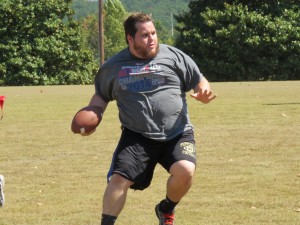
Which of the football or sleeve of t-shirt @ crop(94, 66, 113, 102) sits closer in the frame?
the football

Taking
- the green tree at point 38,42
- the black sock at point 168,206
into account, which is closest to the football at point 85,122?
the black sock at point 168,206

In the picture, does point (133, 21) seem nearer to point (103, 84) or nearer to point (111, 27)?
point (103, 84)

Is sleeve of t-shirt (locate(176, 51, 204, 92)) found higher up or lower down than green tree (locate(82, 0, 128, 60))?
higher up

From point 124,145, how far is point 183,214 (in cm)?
184

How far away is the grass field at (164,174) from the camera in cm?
864

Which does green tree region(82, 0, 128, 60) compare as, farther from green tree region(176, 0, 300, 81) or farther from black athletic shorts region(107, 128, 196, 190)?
black athletic shorts region(107, 128, 196, 190)

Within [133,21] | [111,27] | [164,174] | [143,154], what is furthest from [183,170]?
[111,27]

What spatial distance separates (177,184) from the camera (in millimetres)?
7098

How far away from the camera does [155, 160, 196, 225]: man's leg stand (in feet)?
22.9

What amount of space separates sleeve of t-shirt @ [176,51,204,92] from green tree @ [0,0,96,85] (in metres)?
47.2

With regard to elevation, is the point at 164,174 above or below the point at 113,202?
below

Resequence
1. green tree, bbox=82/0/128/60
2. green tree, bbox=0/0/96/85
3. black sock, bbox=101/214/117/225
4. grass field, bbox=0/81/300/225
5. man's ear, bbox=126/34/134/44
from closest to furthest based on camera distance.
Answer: black sock, bbox=101/214/117/225 → man's ear, bbox=126/34/134/44 → grass field, bbox=0/81/300/225 → green tree, bbox=0/0/96/85 → green tree, bbox=82/0/128/60

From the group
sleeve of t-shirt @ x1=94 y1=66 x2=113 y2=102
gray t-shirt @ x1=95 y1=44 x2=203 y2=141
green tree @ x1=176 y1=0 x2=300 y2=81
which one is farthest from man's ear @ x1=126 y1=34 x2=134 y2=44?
green tree @ x1=176 y1=0 x2=300 y2=81

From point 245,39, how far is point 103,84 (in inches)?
1855
